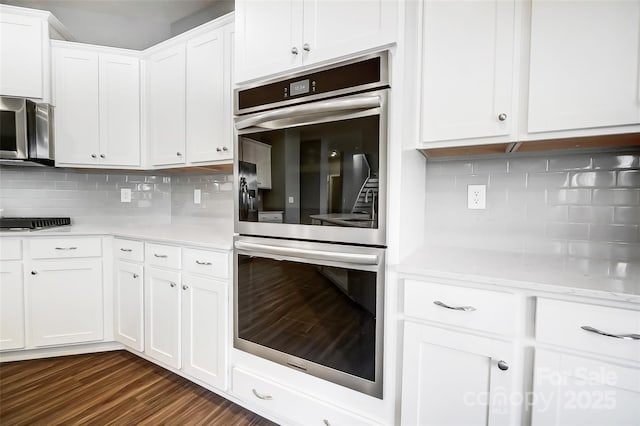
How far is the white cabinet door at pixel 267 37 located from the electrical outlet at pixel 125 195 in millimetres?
1929

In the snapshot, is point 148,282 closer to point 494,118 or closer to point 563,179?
point 494,118

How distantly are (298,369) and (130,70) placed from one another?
2.63 metres

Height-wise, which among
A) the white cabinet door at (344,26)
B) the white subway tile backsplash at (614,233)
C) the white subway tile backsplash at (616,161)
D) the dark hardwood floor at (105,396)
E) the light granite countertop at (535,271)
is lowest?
the dark hardwood floor at (105,396)

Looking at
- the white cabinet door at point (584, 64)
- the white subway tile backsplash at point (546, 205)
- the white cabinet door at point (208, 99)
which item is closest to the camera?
the white cabinet door at point (584, 64)

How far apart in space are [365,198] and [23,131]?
2587 millimetres

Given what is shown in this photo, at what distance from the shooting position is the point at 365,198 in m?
1.27

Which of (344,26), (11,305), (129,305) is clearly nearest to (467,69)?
(344,26)

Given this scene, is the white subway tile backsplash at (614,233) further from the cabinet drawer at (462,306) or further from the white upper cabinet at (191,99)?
the white upper cabinet at (191,99)

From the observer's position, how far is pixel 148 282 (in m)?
2.06

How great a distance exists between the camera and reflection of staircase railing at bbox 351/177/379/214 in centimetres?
124

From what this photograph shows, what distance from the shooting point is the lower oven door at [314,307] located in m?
1.27

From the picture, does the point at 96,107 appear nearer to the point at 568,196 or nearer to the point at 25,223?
the point at 25,223

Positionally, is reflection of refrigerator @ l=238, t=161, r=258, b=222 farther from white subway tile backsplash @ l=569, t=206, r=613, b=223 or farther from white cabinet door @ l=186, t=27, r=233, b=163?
white subway tile backsplash @ l=569, t=206, r=613, b=223

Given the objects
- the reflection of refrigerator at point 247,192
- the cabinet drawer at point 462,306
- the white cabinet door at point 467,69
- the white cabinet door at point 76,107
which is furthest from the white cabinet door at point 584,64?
the white cabinet door at point 76,107
